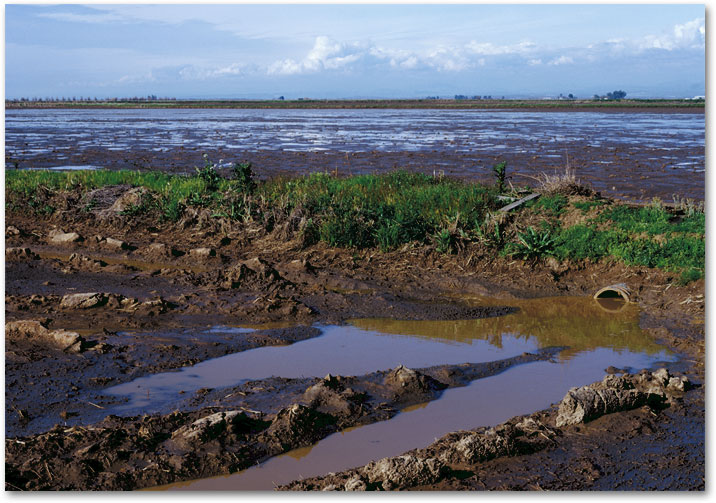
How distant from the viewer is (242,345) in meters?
7.46

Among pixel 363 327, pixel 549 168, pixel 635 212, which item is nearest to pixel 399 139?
pixel 549 168

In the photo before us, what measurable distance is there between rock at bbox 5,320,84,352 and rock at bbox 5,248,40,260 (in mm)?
4059

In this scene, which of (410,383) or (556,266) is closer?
(410,383)

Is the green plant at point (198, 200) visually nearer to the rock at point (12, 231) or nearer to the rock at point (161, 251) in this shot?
the rock at point (161, 251)

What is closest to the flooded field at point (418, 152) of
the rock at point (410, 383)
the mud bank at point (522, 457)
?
the rock at point (410, 383)

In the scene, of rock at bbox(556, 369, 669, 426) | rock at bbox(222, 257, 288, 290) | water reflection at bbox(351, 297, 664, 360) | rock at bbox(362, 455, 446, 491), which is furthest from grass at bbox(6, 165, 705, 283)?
rock at bbox(362, 455, 446, 491)

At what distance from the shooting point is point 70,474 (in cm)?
463

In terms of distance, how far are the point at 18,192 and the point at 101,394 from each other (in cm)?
1058

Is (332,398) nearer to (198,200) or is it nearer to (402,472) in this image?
(402,472)

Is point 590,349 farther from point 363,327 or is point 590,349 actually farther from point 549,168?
point 549,168

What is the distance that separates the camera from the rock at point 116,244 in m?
12.0

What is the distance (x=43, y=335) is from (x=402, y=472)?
14.8ft

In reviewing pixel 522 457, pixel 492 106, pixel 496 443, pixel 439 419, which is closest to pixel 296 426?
pixel 439 419

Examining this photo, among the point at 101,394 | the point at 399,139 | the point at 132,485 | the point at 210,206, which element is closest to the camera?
the point at 132,485
